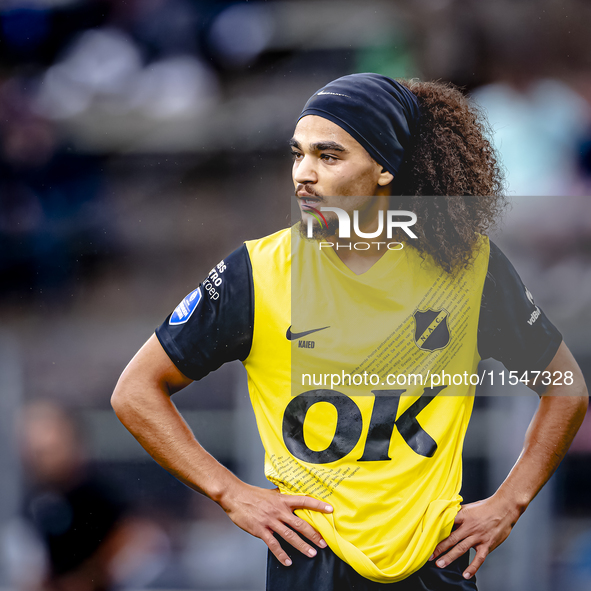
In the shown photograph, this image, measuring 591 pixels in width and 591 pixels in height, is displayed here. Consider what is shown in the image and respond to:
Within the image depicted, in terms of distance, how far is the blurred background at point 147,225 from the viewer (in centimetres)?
137

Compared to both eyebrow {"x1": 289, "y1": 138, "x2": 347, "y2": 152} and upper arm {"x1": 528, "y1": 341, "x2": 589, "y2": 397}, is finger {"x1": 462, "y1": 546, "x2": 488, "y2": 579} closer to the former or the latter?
upper arm {"x1": 528, "y1": 341, "x2": 589, "y2": 397}

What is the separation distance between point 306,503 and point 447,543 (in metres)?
0.30

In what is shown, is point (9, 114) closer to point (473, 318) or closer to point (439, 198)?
point (439, 198)

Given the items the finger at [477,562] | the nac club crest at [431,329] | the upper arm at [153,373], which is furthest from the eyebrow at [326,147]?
the finger at [477,562]

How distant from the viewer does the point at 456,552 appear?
104 centimetres

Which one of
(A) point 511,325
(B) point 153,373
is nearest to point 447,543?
(A) point 511,325

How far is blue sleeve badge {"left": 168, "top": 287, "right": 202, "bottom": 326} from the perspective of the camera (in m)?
1.04

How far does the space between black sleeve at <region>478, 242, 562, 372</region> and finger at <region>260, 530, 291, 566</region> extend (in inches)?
21.6

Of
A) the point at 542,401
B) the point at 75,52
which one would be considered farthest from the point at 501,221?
the point at 75,52

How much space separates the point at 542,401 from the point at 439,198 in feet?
1.55

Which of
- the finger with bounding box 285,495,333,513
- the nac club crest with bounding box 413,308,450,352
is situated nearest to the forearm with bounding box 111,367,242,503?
the finger with bounding box 285,495,333,513

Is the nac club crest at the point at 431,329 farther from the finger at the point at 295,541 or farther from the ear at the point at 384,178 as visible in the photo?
the finger at the point at 295,541

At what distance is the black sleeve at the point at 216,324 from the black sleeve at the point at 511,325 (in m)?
0.46

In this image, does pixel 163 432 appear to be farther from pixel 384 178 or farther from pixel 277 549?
pixel 384 178
